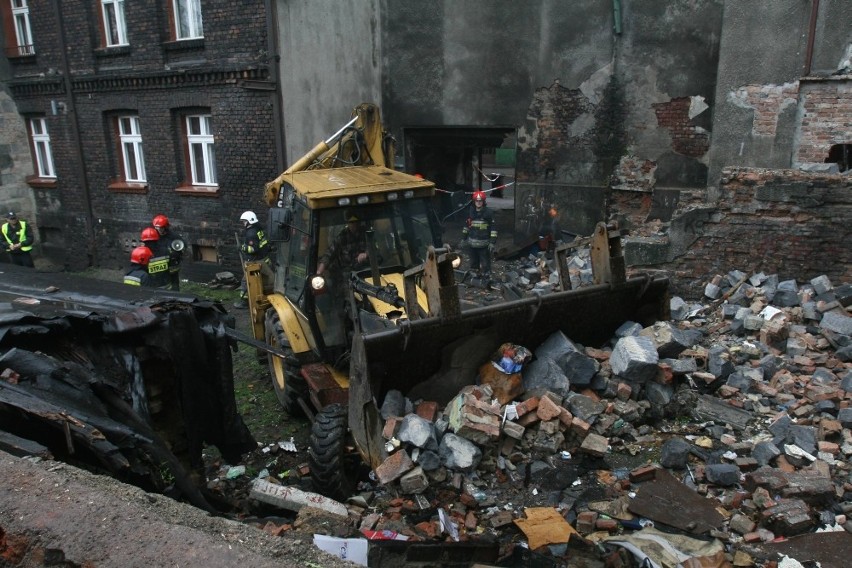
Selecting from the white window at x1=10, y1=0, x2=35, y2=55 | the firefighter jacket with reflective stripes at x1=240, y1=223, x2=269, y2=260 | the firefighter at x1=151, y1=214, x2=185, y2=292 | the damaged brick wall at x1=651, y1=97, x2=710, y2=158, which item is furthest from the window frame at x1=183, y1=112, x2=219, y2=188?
the damaged brick wall at x1=651, y1=97, x2=710, y2=158

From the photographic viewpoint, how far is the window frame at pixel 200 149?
41.8 feet

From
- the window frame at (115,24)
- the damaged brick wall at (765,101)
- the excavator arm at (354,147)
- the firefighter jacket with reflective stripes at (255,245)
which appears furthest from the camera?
the window frame at (115,24)

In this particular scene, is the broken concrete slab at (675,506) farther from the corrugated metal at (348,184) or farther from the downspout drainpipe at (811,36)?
the downspout drainpipe at (811,36)

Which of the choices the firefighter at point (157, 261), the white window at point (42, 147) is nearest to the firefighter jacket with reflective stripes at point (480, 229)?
the firefighter at point (157, 261)

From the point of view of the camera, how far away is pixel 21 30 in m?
14.7

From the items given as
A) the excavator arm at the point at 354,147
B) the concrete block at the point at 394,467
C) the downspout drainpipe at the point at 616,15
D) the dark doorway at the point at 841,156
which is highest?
the downspout drainpipe at the point at 616,15

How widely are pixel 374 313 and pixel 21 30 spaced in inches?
562

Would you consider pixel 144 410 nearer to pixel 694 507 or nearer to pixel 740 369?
pixel 694 507

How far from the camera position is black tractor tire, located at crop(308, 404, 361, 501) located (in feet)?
15.0

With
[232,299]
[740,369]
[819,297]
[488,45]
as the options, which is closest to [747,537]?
[740,369]

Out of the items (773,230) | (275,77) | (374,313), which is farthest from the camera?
(275,77)

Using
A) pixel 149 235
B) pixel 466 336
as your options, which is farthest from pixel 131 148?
pixel 466 336

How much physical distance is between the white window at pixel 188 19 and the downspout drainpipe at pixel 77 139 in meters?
3.15

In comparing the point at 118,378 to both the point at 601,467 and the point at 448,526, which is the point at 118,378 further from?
the point at 601,467
